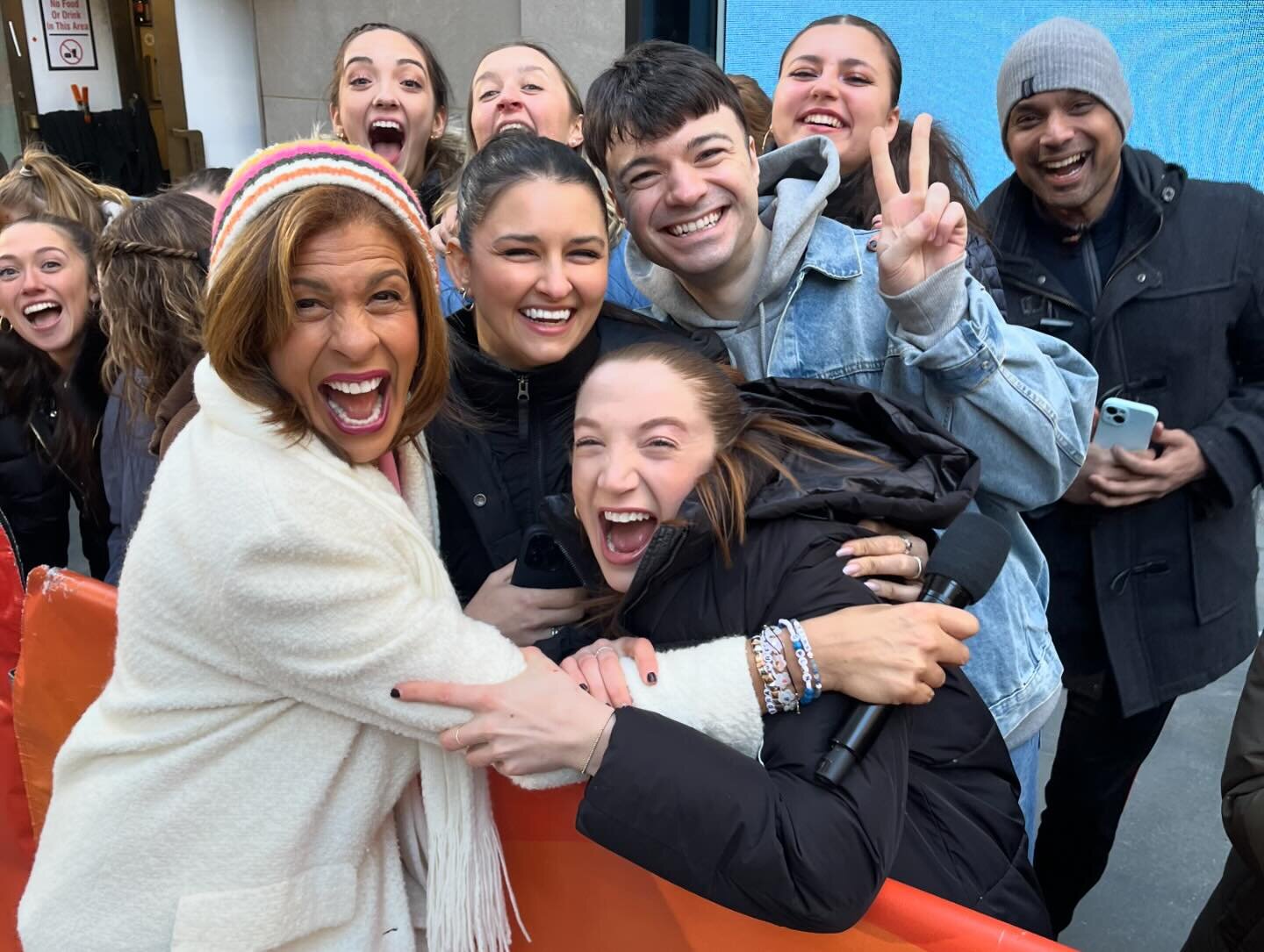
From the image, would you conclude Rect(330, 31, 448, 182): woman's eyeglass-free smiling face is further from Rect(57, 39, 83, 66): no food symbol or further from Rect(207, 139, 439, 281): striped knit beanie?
Rect(57, 39, 83, 66): no food symbol

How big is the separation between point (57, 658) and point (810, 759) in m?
1.78

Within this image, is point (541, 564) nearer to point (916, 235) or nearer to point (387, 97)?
point (916, 235)

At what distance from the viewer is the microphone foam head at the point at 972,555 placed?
4.99 ft

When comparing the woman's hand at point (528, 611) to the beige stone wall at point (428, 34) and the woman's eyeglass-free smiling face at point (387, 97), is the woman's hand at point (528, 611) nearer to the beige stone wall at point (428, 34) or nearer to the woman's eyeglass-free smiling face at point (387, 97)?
the woman's eyeglass-free smiling face at point (387, 97)

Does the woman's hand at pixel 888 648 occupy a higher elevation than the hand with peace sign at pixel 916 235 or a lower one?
lower

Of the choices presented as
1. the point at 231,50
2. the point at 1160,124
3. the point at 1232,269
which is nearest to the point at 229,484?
the point at 1232,269

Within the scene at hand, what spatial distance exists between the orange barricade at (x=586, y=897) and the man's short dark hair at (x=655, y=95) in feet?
4.49

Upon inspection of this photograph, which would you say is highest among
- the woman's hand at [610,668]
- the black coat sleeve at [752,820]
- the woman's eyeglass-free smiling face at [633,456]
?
the woman's eyeglass-free smiling face at [633,456]

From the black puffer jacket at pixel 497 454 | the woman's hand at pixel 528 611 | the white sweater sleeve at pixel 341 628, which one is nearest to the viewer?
the white sweater sleeve at pixel 341 628

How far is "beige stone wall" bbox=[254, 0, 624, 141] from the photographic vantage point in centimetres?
649

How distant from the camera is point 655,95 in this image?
214 centimetres

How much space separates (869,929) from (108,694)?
1.23 m

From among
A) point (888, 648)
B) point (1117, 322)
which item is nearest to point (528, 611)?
point (888, 648)

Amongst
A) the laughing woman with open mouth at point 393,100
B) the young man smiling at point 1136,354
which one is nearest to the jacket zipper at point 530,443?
the young man smiling at point 1136,354
